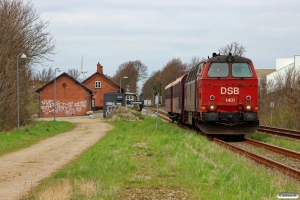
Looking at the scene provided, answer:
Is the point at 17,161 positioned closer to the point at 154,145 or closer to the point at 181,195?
the point at 154,145

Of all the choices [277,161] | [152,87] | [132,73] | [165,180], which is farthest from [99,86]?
[165,180]

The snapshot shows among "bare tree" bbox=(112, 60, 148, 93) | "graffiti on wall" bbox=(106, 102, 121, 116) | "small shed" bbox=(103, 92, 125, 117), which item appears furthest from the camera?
"bare tree" bbox=(112, 60, 148, 93)

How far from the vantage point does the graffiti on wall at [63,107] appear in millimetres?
69250

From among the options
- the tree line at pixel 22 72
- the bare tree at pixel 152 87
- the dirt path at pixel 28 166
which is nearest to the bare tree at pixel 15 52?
the tree line at pixel 22 72

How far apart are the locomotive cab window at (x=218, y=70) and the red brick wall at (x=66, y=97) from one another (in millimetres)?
51534

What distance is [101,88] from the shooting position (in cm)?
9138

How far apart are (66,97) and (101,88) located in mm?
20944

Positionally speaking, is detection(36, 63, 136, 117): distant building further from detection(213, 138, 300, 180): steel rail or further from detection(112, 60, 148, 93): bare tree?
detection(213, 138, 300, 180): steel rail

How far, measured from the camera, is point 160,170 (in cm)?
1149

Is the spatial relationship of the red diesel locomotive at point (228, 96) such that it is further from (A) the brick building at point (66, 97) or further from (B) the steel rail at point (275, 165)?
(A) the brick building at point (66, 97)

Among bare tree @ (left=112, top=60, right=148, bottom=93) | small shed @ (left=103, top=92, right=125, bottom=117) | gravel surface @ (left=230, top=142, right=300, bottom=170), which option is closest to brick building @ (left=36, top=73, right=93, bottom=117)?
small shed @ (left=103, top=92, right=125, bottom=117)

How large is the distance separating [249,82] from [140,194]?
1288cm

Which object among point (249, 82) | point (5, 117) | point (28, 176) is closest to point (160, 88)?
point (5, 117)

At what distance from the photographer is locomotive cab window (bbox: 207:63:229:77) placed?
20.7 meters
